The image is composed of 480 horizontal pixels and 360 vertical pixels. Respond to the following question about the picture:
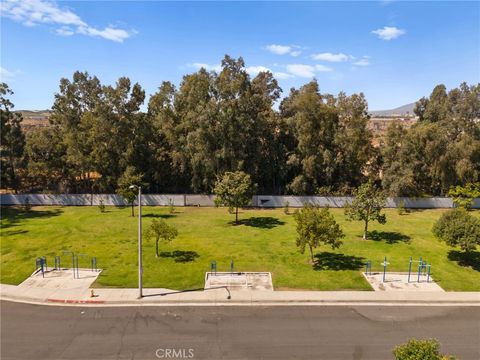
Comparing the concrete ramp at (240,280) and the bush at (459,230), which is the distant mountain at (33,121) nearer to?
the concrete ramp at (240,280)

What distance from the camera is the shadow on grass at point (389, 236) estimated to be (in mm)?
35031

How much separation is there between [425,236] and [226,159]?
2570 cm

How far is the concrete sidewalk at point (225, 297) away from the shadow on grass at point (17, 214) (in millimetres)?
20868

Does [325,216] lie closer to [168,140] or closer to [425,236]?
[425,236]

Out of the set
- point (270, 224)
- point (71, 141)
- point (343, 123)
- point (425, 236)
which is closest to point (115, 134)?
point (71, 141)

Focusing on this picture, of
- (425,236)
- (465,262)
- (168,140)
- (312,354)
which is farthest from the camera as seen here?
(168,140)

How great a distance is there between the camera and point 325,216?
28.1 metres

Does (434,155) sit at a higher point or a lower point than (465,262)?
higher

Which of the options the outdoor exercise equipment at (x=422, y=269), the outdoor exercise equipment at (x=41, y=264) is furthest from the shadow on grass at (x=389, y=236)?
the outdoor exercise equipment at (x=41, y=264)

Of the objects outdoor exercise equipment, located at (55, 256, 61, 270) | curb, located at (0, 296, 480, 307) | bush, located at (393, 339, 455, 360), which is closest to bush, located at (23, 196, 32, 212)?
outdoor exercise equipment, located at (55, 256, 61, 270)

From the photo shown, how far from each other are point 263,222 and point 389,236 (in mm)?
13197

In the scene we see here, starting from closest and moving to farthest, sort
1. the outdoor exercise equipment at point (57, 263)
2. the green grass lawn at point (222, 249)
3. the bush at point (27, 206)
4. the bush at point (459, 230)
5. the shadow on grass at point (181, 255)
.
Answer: the green grass lawn at point (222, 249) < the bush at point (459, 230) < the outdoor exercise equipment at point (57, 263) < the shadow on grass at point (181, 255) < the bush at point (27, 206)

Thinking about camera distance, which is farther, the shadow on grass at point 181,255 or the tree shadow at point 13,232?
the tree shadow at point 13,232

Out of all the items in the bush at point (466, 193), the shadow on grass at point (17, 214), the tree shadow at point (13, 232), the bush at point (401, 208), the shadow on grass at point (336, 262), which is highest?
the bush at point (466, 193)
